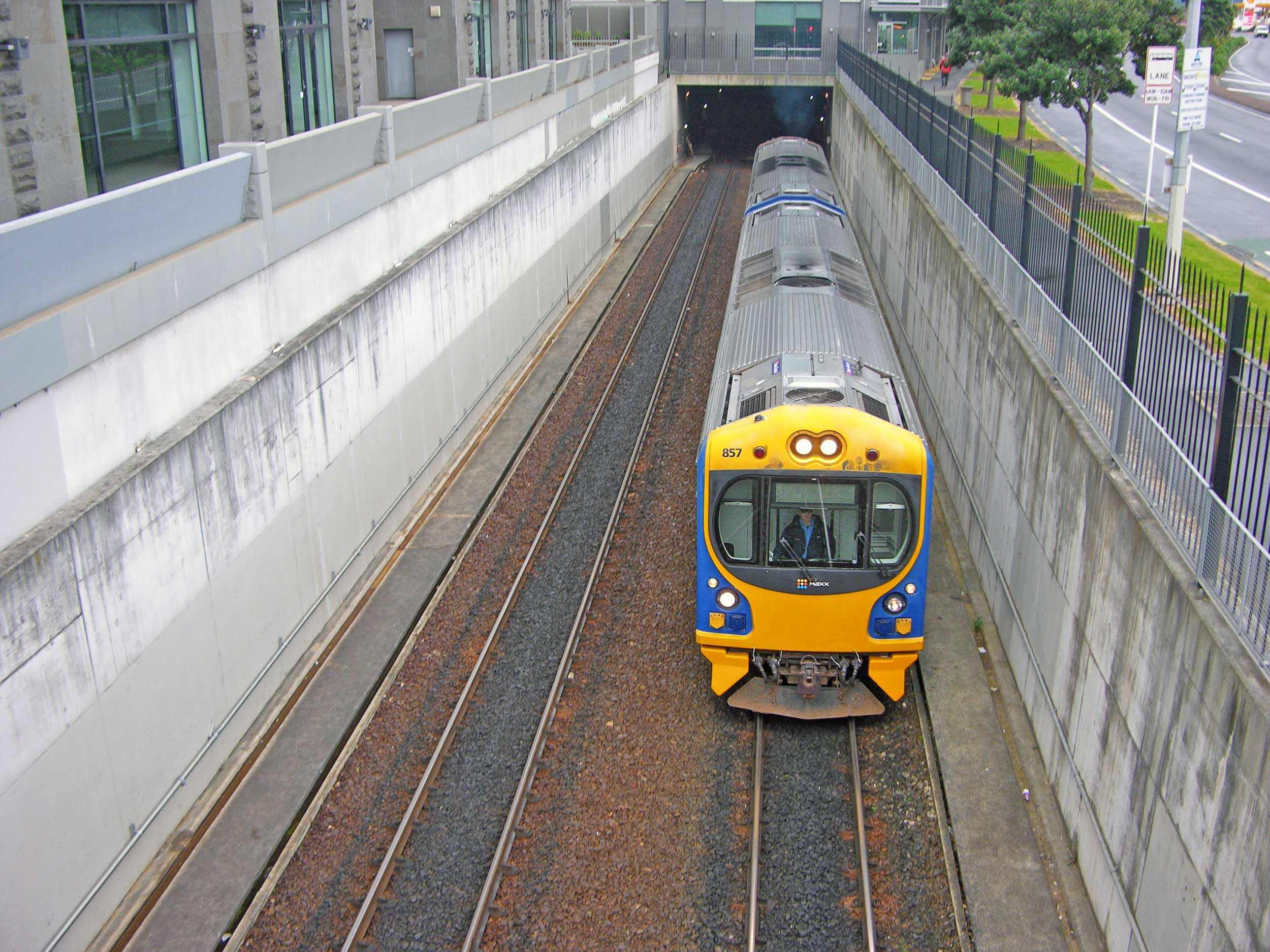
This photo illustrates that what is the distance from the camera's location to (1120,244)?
A: 32.0 ft

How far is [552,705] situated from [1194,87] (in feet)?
45.8

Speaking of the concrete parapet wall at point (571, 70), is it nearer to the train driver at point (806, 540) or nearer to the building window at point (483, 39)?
the building window at point (483, 39)

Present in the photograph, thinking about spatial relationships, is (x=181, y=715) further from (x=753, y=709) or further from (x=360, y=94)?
(x=360, y=94)

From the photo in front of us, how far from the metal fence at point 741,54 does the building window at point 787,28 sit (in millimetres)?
48

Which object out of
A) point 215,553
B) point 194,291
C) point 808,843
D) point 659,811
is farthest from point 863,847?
point 194,291

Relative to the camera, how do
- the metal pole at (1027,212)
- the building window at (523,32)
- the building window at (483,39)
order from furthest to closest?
the building window at (523,32) < the building window at (483,39) < the metal pole at (1027,212)

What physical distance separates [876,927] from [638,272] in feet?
69.2

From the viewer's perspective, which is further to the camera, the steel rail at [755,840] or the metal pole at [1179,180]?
the metal pole at [1179,180]

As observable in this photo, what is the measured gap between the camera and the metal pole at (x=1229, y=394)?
689cm

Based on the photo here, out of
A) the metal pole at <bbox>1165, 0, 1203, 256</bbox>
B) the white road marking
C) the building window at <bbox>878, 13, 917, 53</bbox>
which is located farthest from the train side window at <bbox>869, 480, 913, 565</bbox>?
the building window at <bbox>878, 13, 917, 53</bbox>

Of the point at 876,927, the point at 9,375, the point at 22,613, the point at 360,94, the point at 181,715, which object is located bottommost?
the point at 876,927

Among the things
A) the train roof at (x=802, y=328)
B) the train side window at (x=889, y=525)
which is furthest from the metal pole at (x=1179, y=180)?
the train side window at (x=889, y=525)

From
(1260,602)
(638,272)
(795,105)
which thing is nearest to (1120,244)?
(1260,602)

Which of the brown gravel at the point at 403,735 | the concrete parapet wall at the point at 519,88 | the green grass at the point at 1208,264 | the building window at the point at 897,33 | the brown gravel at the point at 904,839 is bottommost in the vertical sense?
the brown gravel at the point at 904,839
